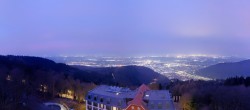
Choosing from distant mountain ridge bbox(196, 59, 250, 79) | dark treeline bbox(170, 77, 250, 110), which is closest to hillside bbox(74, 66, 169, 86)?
distant mountain ridge bbox(196, 59, 250, 79)

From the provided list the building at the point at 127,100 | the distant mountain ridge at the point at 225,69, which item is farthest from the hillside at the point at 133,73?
the building at the point at 127,100

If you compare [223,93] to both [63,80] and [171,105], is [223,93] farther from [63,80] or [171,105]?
[63,80]

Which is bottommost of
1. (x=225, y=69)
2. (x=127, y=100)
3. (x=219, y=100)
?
(x=219, y=100)

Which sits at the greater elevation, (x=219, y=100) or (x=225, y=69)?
(x=225, y=69)

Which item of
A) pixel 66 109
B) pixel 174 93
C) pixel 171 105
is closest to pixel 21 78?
pixel 66 109

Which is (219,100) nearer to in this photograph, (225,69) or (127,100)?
(127,100)

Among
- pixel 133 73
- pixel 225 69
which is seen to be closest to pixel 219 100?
pixel 133 73

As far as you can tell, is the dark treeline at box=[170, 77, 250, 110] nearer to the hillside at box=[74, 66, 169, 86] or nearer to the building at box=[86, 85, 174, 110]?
the building at box=[86, 85, 174, 110]

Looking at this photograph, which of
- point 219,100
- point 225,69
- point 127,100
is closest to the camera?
point 127,100
